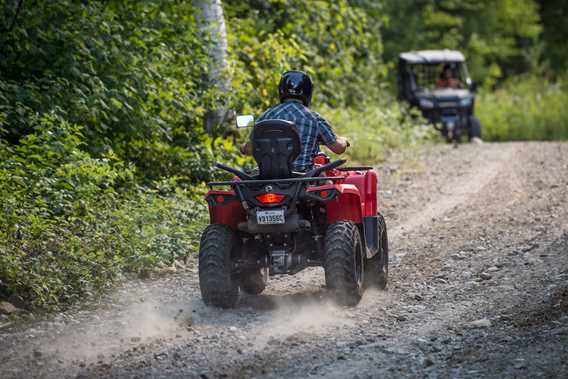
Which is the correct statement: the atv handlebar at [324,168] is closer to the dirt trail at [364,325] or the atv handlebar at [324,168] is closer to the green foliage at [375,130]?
the dirt trail at [364,325]

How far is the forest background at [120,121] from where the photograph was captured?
339 inches

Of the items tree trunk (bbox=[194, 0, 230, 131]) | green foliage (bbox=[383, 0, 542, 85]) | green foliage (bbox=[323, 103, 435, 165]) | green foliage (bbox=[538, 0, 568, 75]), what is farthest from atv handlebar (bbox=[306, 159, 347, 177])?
green foliage (bbox=[538, 0, 568, 75])

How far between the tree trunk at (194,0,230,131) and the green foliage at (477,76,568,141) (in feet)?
49.2

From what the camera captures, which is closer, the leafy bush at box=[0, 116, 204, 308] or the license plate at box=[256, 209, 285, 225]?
the license plate at box=[256, 209, 285, 225]

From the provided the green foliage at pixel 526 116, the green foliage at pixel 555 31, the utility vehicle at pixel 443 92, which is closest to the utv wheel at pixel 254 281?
the utility vehicle at pixel 443 92

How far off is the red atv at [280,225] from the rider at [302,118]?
216 mm

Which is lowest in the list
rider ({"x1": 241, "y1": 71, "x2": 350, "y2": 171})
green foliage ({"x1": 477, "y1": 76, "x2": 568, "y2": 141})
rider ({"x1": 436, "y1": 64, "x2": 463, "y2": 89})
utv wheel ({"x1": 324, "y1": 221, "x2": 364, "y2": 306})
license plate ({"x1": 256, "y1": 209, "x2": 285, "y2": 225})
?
green foliage ({"x1": 477, "y1": 76, "x2": 568, "y2": 141})

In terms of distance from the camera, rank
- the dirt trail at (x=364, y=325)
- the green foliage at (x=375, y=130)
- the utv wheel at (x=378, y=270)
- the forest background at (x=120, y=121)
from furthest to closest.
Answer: the green foliage at (x=375, y=130) → the forest background at (x=120, y=121) → the utv wheel at (x=378, y=270) → the dirt trail at (x=364, y=325)

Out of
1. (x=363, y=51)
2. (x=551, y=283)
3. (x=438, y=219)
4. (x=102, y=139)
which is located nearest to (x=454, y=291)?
(x=551, y=283)

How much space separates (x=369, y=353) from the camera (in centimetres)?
634

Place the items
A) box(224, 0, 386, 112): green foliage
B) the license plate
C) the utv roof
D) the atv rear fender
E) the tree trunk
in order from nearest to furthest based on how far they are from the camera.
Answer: the license plate < the atv rear fender < the tree trunk < box(224, 0, 386, 112): green foliage < the utv roof

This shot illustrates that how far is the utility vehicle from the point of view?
76.7 feet

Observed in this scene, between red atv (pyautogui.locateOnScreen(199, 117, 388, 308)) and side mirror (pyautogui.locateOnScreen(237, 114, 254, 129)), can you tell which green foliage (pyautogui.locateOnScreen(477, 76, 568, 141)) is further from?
side mirror (pyautogui.locateOnScreen(237, 114, 254, 129))

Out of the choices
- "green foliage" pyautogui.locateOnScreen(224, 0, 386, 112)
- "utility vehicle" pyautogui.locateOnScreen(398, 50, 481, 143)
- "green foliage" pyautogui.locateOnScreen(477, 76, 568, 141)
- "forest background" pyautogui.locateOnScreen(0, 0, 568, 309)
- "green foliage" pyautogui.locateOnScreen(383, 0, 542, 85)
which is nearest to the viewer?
"forest background" pyautogui.locateOnScreen(0, 0, 568, 309)
